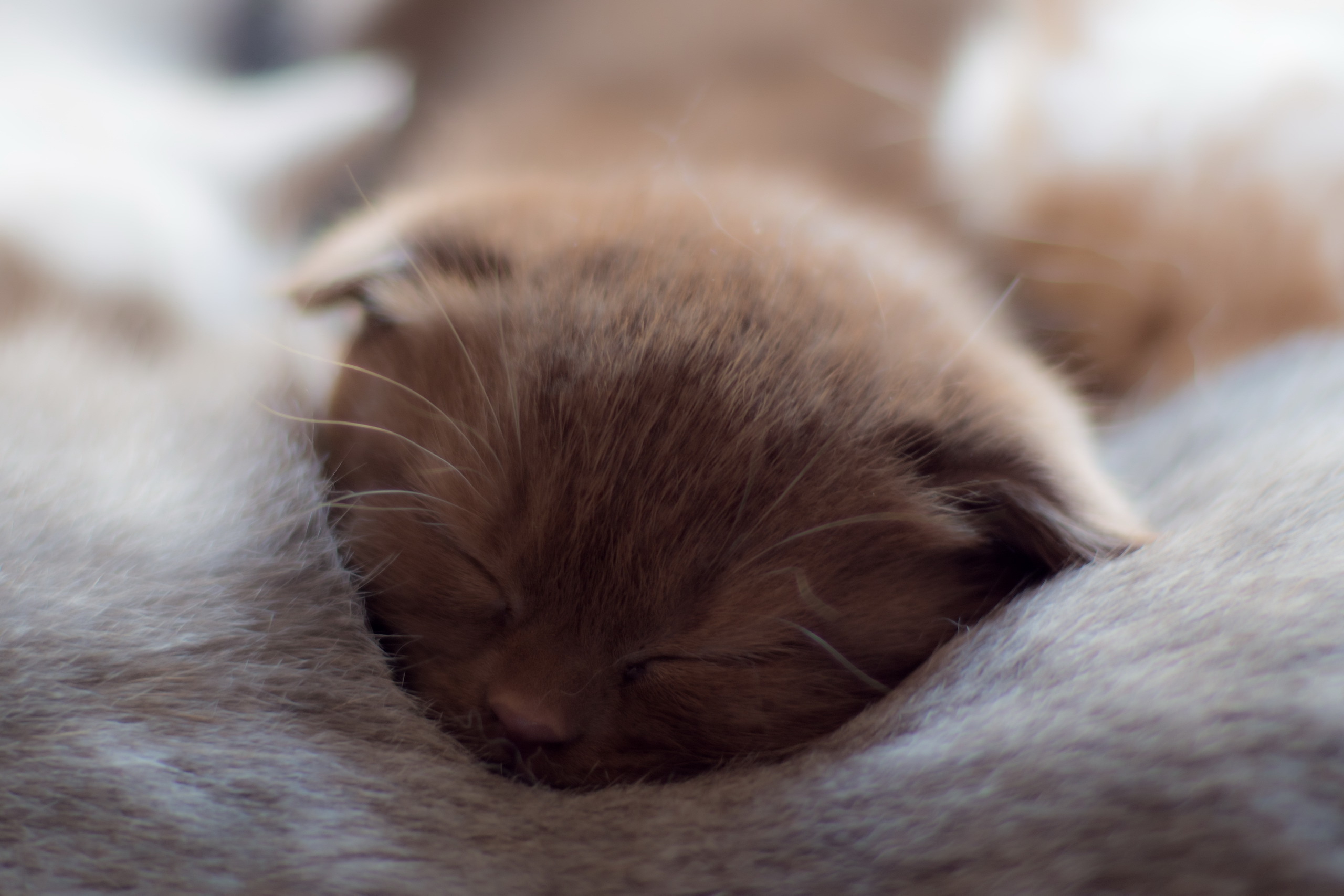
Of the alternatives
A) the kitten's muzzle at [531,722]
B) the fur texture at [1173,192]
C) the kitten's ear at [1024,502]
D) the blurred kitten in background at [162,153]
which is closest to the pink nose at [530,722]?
the kitten's muzzle at [531,722]

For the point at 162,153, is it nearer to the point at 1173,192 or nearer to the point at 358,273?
the point at 358,273

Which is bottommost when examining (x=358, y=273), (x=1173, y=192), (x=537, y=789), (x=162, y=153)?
(x=537, y=789)

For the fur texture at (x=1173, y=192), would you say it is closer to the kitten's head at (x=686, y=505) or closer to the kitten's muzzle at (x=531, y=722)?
the kitten's head at (x=686, y=505)

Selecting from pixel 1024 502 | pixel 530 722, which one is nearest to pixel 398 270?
pixel 530 722

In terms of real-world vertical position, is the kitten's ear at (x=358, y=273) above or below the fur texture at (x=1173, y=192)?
below

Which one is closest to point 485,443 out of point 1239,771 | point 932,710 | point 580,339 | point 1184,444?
point 580,339

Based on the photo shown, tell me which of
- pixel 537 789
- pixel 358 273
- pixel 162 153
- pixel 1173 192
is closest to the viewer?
pixel 537 789

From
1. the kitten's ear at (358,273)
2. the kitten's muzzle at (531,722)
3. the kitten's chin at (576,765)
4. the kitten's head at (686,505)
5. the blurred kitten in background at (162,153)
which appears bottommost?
the kitten's chin at (576,765)
